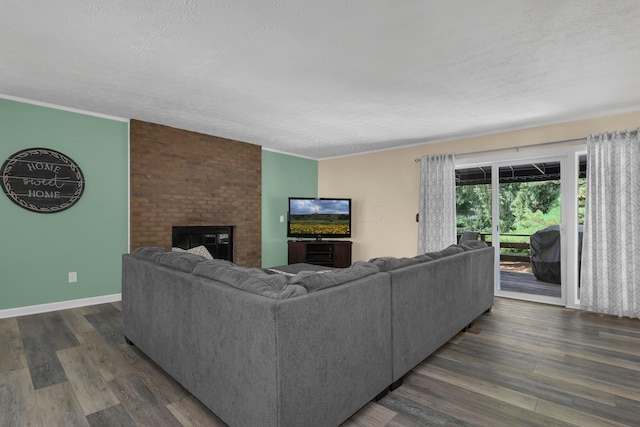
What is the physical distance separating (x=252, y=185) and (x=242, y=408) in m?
4.44

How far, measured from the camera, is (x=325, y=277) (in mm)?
1663

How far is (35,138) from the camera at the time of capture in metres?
3.57

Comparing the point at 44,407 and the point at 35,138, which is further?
the point at 35,138

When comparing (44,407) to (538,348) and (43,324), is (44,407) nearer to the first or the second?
(43,324)

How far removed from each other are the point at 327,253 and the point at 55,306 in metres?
3.97

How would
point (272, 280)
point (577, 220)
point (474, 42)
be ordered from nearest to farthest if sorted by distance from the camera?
1. point (272, 280)
2. point (474, 42)
3. point (577, 220)

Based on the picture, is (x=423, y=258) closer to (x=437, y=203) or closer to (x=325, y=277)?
(x=325, y=277)

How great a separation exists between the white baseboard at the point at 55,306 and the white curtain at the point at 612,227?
5.85m

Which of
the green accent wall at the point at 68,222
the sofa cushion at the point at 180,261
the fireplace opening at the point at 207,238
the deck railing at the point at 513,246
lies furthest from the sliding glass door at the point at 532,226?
the green accent wall at the point at 68,222

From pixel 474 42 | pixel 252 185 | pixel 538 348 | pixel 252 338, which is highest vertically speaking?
pixel 474 42

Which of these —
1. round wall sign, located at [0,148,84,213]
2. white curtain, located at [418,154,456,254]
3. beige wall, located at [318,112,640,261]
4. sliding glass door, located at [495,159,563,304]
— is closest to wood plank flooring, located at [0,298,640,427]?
round wall sign, located at [0,148,84,213]

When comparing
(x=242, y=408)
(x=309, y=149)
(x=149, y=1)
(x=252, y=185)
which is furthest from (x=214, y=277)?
(x=309, y=149)

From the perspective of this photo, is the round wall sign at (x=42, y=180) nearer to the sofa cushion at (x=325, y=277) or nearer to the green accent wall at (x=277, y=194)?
the green accent wall at (x=277, y=194)

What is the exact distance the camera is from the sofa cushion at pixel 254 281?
4.80 feet
